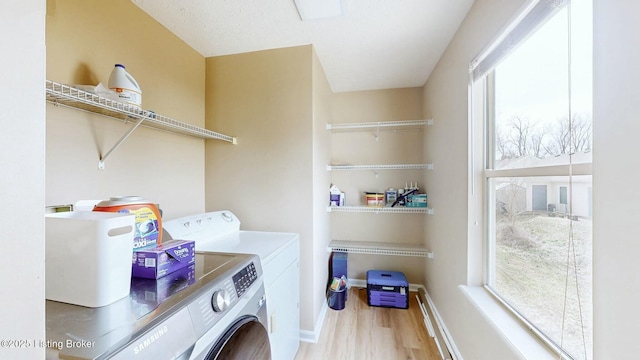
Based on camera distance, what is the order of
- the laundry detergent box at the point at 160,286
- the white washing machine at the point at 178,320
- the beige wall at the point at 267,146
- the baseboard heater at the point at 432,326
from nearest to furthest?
the white washing machine at the point at 178,320 < the laundry detergent box at the point at 160,286 < the baseboard heater at the point at 432,326 < the beige wall at the point at 267,146

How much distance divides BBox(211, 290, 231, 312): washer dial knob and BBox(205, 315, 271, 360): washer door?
9cm

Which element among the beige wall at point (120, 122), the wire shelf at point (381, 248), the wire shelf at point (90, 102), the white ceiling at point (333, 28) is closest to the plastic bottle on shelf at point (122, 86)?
the wire shelf at point (90, 102)

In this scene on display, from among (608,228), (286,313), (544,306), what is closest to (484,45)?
(608,228)

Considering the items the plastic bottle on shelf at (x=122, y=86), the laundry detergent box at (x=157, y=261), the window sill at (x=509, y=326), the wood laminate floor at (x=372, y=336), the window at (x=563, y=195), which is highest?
the plastic bottle on shelf at (x=122, y=86)

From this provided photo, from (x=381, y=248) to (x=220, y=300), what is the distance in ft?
6.42

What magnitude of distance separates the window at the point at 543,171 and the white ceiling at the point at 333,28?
1.66ft

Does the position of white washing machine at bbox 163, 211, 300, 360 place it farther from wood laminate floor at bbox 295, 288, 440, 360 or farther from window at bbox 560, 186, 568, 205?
window at bbox 560, 186, 568, 205

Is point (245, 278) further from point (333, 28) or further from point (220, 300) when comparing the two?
point (333, 28)

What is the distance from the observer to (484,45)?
1.28 m

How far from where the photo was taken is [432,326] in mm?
2008

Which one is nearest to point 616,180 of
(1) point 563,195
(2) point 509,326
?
(1) point 563,195

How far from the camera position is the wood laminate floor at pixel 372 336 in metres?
1.71

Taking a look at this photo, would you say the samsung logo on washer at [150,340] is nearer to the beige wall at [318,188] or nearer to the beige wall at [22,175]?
the beige wall at [22,175]

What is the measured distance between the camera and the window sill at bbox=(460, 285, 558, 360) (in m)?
0.91
